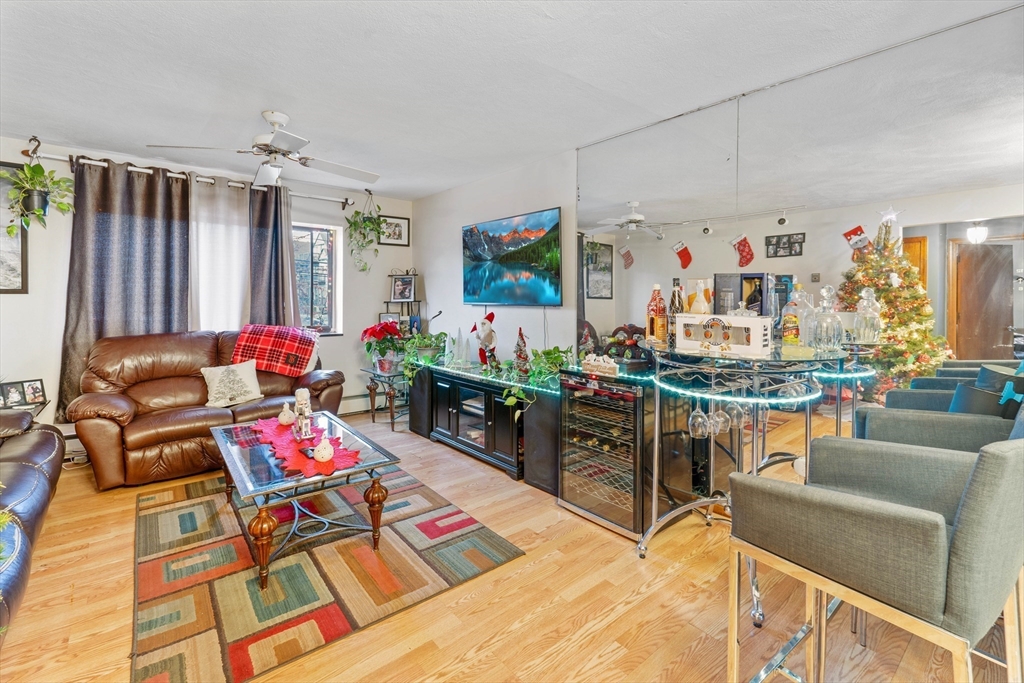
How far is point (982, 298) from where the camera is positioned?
1.90m

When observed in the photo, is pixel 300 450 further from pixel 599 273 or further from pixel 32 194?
pixel 32 194

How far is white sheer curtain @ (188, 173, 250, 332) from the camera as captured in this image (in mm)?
4133

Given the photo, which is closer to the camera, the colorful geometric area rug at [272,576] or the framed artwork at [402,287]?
the colorful geometric area rug at [272,576]

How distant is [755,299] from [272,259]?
13.3ft

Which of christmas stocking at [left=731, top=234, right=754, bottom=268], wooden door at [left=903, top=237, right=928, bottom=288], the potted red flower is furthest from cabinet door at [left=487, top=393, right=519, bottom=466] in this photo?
wooden door at [left=903, top=237, right=928, bottom=288]

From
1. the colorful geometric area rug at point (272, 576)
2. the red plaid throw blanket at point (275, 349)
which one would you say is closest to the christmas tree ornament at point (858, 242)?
the colorful geometric area rug at point (272, 576)

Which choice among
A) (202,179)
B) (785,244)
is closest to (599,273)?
(785,244)

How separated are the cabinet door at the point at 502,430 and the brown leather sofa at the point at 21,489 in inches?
95.1

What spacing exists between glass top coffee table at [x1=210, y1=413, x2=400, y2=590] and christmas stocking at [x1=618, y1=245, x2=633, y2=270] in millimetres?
1846

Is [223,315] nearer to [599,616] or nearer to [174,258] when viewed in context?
[174,258]

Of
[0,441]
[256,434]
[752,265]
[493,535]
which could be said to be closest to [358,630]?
[493,535]

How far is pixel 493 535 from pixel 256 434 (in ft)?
5.00

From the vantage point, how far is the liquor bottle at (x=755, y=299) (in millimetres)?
2404

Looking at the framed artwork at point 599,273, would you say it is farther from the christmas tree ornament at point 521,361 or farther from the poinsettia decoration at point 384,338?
the poinsettia decoration at point 384,338
